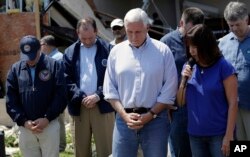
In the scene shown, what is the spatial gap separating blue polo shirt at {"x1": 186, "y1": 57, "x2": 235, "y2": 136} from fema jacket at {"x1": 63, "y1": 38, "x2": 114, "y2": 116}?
1546 millimetres

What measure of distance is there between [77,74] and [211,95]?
1954mm

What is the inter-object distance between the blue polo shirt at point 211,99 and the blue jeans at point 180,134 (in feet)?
2.41

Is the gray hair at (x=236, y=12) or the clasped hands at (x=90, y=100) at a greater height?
the gray hair at (x=236, y=12)

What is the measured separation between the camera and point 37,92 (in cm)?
516

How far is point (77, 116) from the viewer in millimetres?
5648

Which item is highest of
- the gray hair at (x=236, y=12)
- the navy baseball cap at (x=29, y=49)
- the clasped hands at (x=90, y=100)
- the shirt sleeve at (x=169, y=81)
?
the gray hair at (x=236, y=12)

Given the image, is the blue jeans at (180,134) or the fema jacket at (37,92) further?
the fema jacket at (37,92)

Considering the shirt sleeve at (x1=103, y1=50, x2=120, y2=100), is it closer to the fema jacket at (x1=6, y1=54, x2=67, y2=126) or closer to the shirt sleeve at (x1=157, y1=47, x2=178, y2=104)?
the shirt sleeve at (x1=157, y1=47, x2=178, y2=104)

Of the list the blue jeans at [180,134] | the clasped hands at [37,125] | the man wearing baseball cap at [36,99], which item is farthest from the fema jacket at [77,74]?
the blue jeans at [180,134]

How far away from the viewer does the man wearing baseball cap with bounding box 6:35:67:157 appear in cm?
516

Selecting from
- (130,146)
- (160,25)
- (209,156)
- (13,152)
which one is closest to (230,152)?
(209,156)

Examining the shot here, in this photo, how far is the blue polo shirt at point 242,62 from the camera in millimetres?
4672

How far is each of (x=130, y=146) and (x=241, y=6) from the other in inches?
65.7

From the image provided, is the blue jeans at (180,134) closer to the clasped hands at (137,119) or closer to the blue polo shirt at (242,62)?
the blue polo shirt at (242,62)
